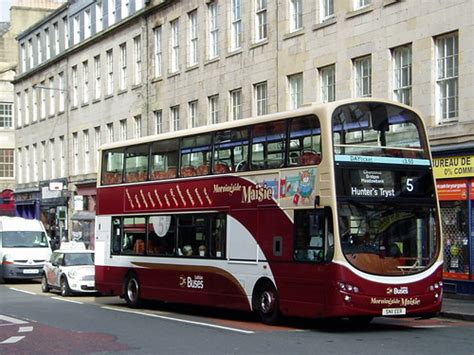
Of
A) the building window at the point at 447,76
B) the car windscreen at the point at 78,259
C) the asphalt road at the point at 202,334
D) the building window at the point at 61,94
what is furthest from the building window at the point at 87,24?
the asphalt road at the point at 202,334

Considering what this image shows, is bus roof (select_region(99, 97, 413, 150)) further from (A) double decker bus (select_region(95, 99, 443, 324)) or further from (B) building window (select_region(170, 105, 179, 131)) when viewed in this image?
(B) building window (select_region(170, 105, 179, 131))

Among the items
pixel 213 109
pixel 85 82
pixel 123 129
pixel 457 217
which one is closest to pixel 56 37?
pixel 85 82

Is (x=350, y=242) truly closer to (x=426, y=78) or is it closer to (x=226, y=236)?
(x=226, y=236)

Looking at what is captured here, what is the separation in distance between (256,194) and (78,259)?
1145 centimetres

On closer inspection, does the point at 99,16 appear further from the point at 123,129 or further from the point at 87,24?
the point at 123,129

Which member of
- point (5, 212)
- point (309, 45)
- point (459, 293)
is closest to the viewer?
point (459, 293)

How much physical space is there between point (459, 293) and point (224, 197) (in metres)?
7.83

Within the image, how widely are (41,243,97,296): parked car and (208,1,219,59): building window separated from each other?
1080 centimetres

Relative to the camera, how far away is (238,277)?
58.9 ft

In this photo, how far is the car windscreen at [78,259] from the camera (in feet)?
89.2

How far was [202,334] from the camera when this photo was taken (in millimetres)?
15555

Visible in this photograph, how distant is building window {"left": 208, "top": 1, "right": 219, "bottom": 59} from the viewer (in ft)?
114

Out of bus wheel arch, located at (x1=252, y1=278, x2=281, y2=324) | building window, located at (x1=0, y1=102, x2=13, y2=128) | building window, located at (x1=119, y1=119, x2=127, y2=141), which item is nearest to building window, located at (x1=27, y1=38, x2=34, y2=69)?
building window, located at (x1=0, y1=102, x2=13, y2=128)

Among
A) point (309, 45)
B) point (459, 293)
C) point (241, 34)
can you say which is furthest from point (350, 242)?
point (241, 34)
